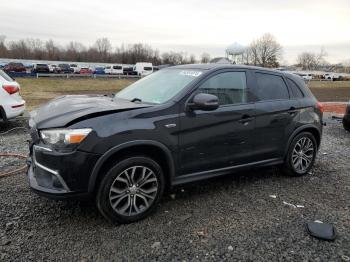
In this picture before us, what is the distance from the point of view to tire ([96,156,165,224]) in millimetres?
3680

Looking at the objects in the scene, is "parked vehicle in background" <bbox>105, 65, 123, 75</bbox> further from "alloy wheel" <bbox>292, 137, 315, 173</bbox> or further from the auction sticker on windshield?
the auction sticker on windshield

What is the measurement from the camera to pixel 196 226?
388 centimetres

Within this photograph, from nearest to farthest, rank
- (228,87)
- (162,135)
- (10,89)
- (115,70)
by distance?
(162,135)
(228,87)
(10,89)
(115,70)

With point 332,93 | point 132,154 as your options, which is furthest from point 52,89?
point 132,154

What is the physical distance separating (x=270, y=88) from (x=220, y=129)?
1295mm

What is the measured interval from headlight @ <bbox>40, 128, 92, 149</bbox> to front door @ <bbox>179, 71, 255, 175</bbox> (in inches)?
45.8

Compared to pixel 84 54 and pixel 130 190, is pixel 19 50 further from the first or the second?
pixel 130 190

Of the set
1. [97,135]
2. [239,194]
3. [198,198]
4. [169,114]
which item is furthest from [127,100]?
[239,194]

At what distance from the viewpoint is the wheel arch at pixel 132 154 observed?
3.58 m

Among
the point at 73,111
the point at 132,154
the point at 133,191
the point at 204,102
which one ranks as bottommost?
the point at 133,191

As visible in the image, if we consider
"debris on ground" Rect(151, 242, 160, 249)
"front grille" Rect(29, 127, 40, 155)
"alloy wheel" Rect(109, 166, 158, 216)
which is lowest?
"debris on ground" Rect(151, 242, 160, 249)

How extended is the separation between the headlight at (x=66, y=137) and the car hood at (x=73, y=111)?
76 mm

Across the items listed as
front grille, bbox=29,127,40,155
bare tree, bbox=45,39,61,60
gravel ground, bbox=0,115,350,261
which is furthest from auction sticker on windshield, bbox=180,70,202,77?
bare tree, bbox=45,39,61,60

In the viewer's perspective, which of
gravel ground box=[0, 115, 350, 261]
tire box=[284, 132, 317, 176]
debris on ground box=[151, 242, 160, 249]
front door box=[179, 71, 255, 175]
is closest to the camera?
gravel ground box=[0, 115, 350, 261]
